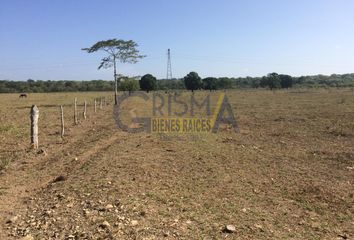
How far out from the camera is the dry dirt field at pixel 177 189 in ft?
15.1

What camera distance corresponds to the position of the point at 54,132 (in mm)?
13656

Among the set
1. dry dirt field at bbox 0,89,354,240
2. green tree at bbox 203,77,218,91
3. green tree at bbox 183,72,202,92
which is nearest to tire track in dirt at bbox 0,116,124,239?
dry dirt field at bbox 0,89,354,240

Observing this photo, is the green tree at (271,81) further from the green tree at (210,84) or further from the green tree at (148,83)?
the green tree at (148,83)

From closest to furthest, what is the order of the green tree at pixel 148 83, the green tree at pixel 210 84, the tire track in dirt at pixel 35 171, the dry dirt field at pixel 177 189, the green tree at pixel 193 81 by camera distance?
1. the dry dirt field at pixel 177 189
2. the tire track in dirt at pixel 35 171
3. the green tree at pixel 148 83
4. the green tree at pixel 193 81
5. the green tree at pixel 210 84

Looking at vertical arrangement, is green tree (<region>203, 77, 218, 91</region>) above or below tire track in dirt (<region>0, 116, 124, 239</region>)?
above

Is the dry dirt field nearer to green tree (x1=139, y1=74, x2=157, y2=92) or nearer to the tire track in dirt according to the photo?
the tire track in dirt

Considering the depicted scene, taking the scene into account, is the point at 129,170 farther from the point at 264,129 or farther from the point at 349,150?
the point at 264,129

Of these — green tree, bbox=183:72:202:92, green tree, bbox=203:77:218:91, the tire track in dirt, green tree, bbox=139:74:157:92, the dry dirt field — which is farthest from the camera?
green tree, bbox=203:77:218:91

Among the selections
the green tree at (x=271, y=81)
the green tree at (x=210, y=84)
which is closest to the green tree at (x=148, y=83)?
the green tree at (x=210, y=84)

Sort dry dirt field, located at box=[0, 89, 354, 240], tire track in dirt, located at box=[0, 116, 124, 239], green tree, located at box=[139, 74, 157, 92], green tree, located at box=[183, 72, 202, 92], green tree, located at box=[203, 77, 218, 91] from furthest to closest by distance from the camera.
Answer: green tree, located at box=[203, 77, 218, 91]
green tree, located at box=[183, 72, 202, 92]
green tree, located at box=[139, 74, 157, 92]
tire track in dirt, located at box=[0, 116, 124, 239]
dry dirt field, located at box=[0, 89, 354, 240]

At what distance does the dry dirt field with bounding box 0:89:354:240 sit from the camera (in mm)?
4613

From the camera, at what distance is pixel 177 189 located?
6.21 m

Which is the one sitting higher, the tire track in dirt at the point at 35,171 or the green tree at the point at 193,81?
the green tree at the point at 193,81

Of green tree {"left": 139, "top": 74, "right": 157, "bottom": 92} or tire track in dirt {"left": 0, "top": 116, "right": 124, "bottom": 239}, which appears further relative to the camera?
green tree {"left": 139, "top": 74, "right": 157, "bottom": 92}
